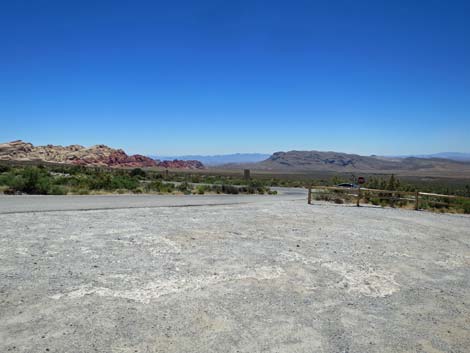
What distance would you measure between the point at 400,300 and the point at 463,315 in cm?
96

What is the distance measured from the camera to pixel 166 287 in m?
6.75

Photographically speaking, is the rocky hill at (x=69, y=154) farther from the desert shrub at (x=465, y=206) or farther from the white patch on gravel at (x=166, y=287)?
the white patch on gravel at (x=166, y=287)

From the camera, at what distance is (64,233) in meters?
10.4

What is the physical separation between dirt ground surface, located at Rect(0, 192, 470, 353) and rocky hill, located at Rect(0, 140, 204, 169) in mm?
104385

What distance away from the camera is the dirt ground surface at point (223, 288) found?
508 centimetres

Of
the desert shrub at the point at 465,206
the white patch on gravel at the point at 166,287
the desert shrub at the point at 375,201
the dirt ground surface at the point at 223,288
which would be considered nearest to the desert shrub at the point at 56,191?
the dirt ground surface at the point at 223,288

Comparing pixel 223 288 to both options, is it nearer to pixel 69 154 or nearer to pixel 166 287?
pixel 166 287

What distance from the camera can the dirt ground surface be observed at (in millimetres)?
5082

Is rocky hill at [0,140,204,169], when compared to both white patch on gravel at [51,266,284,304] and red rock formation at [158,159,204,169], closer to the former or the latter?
red rock formation at [158,159,204,169]

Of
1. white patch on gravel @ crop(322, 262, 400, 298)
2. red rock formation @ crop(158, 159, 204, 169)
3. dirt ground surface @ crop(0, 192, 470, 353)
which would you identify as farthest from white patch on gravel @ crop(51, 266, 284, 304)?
red rock formation @ crop(158, 159, 204, 169)

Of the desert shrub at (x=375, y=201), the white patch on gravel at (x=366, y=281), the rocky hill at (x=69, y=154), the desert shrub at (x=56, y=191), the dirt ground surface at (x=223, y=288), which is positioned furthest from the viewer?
the rocky hill at (x=69, y=154)

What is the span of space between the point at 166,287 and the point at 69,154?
403 ft

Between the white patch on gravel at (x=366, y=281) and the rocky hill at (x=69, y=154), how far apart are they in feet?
353

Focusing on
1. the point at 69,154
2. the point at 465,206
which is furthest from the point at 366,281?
the point at 69,154
